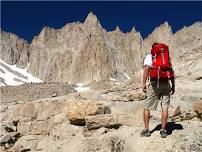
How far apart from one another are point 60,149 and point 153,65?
389cm

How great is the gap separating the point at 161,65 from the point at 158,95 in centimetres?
70

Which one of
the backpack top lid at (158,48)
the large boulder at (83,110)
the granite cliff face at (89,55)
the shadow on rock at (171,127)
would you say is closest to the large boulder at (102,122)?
the large boulder at (83,110)

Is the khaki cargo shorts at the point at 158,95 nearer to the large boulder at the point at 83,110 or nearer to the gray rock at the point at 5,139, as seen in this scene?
the large boulder at the point at 83,110

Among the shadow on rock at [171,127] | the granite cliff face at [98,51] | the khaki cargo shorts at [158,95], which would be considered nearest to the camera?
the khaki cargo shorts at [158,95]

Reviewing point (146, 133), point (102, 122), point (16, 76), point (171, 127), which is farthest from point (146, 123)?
point (16, 76)

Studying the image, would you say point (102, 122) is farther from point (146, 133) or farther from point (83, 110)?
point (146, 133)

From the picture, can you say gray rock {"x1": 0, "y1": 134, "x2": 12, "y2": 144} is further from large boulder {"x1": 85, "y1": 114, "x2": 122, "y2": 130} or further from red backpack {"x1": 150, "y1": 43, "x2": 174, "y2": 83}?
red backpack {"x1": 150, "y1": 43, "x2": 174, "y2": 83}

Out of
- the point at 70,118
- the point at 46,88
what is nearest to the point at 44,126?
the point at 70,118

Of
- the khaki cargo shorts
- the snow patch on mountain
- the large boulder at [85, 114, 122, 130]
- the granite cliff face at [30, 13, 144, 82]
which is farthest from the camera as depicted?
the snow patch on mountain

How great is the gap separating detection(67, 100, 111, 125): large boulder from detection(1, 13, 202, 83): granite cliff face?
143105 mm

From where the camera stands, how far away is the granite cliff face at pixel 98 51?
16012 centimetres

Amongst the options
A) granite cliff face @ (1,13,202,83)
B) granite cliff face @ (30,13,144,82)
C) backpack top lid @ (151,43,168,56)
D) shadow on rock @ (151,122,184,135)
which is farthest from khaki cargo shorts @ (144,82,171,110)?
granite cliff face @ (1,13,202,83)

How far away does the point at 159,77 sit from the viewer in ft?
32.3

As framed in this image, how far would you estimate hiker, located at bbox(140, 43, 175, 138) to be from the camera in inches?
388
